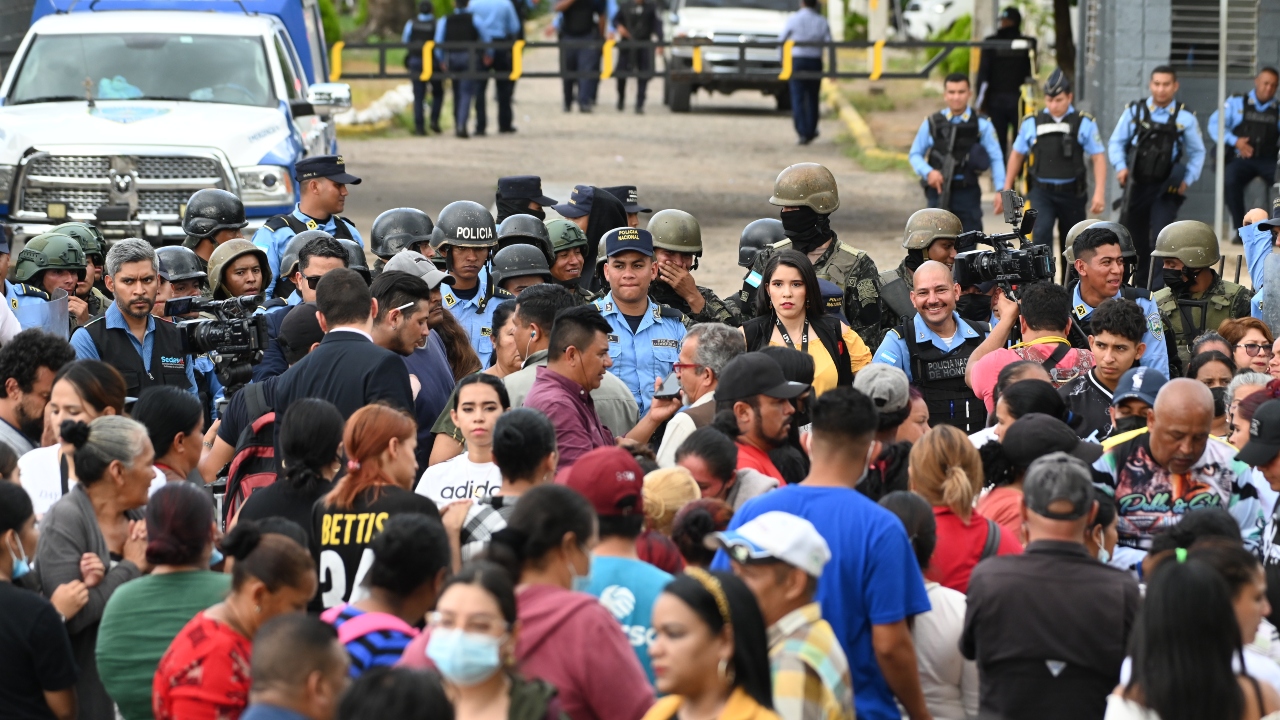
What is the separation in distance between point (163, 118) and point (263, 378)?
23.2ft

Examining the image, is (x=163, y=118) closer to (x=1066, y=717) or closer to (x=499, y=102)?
(x=1066, y=717)

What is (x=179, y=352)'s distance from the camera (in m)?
8.16

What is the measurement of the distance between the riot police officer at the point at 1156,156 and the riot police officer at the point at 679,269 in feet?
23.4

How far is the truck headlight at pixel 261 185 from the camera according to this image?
13.6m

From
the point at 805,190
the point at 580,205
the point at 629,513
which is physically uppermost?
the point at 805,190

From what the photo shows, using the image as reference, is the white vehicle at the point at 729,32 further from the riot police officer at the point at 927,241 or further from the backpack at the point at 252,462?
the backpack at the point at 252,462

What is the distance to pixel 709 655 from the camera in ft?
12.9

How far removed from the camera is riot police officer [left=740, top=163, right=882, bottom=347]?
30.8 ft

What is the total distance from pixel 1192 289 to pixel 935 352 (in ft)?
8.97

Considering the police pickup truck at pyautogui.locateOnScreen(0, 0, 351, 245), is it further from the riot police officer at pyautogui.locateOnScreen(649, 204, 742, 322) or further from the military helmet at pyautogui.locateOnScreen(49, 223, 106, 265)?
the riot police officer at pyautogui.locateOnScreen(649, 204, 742, 322)

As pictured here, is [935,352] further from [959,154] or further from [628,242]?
[959,154]

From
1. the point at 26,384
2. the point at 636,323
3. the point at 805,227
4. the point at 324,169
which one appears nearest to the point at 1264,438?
the point at 636,323

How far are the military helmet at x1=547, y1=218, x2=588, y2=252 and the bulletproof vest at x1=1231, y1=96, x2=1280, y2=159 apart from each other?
31.7 ft

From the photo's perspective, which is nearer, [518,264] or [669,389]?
[669,389]
